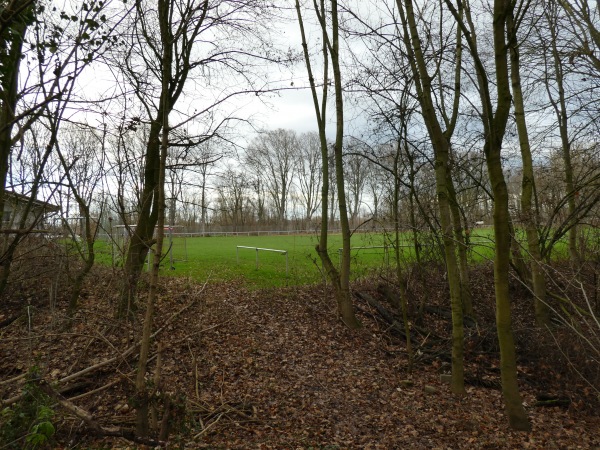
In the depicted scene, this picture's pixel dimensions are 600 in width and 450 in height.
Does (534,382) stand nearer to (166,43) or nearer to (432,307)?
(432,307)

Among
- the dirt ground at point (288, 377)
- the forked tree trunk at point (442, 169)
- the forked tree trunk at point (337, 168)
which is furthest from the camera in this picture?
the forked tree trunk at point (337, 168)

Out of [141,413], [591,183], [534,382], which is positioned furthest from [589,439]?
[141,413]

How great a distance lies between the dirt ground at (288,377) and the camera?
4.64 metres

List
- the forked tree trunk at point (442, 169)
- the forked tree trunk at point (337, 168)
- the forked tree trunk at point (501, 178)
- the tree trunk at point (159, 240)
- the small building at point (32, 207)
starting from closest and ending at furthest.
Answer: the small building at point (32, 207) → the tree trunk at point (159, 240) → the forked tree trunk at point (501, 178) → the forked tree trunk at point (442, 169) → the forked tree trunk at point (337, 168)

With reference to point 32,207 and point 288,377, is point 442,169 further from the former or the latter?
point 32,207

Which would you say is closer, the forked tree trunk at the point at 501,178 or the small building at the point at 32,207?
the small building at the point at 32,207

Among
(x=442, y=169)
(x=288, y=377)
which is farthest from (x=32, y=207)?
(x=442, y=169)

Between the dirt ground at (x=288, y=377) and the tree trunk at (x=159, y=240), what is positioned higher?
the tree trunk at (x=159, y=240)

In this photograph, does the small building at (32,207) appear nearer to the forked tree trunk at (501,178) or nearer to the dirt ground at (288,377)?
the dirt ground at (288,377)

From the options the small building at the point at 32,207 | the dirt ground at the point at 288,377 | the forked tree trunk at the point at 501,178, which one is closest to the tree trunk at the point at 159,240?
the dirt ground at the point at 288,377

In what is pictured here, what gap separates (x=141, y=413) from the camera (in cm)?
398

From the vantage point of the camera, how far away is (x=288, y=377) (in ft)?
21.1

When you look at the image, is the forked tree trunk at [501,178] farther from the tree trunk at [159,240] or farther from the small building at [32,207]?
the small building at [32,207]

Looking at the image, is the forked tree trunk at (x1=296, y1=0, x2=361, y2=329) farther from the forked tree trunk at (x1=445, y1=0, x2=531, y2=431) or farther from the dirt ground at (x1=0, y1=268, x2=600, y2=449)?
the forked tree trunk at (x1=445, y1=0, x2=531, y2=431)
